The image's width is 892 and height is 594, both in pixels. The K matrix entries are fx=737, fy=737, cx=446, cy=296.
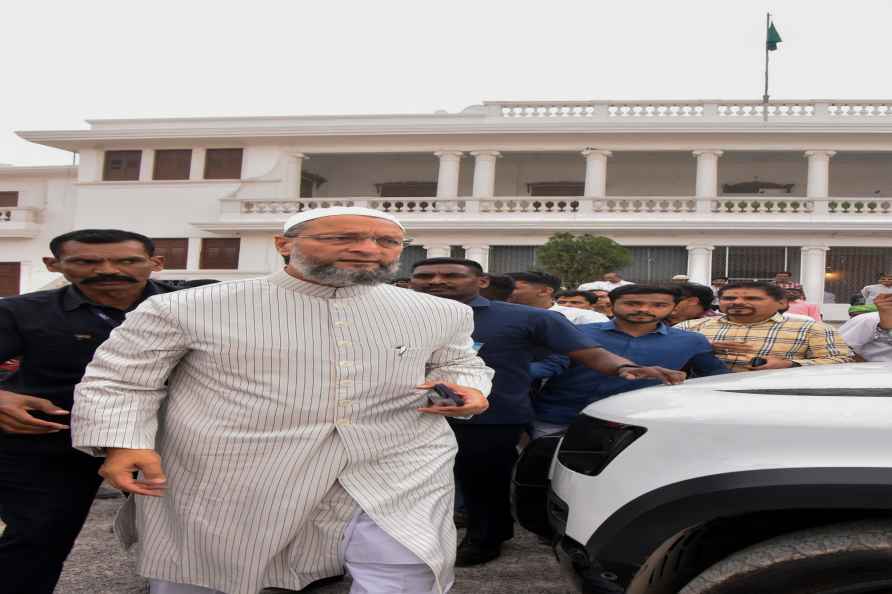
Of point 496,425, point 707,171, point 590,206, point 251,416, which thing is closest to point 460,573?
point 496,425

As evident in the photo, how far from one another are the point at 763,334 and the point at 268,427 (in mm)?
3309

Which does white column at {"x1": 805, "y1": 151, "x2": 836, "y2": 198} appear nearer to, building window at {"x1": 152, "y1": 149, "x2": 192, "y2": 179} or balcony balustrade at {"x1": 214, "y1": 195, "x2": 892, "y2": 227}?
balcony balustrade at {"x1": 214, "y1": 195, "x2": 892, "y2": 227}

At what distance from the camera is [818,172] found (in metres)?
20.6

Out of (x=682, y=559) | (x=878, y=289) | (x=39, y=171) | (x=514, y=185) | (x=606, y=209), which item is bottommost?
(x=682, y=559)

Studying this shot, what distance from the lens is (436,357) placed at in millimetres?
2520

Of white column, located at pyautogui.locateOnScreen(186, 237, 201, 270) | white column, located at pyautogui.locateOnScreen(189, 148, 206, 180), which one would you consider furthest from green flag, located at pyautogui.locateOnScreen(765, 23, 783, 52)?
white column, located at pyautogui.locateOnScreen(186, 237, 201, 270)

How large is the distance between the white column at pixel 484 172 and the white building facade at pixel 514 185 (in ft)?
0.23

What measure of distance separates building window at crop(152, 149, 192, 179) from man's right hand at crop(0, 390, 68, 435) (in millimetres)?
22621

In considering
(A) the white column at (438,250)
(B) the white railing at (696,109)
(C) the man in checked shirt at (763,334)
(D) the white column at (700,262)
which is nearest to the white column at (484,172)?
(B) the white railing at (696,109)

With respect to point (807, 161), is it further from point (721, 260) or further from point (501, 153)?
point (501, 153)

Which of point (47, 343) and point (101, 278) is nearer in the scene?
point (47, 343)

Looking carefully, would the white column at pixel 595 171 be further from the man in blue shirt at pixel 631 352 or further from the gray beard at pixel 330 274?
the gray beard at pixel 330 274

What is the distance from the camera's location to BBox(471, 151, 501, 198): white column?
2197cm

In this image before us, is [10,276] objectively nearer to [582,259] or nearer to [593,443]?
[582,259]
